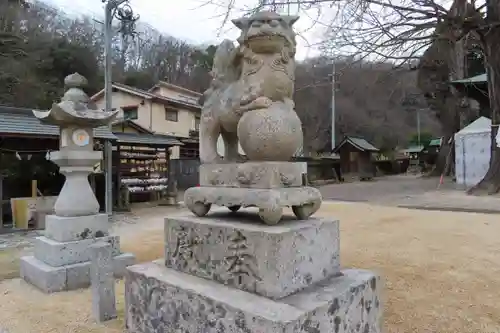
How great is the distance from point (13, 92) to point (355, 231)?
49.7 ft

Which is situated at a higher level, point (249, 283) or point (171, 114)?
point (171, 114)

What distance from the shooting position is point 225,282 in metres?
2.16

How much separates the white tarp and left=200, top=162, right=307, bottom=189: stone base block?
15.1 meters

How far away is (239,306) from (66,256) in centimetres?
316

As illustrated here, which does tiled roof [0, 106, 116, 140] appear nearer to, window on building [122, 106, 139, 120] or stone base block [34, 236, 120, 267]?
stone base block [34, 236, 120, 267]

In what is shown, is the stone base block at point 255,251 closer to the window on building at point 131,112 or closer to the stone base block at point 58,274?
the stone base block at point 58,274

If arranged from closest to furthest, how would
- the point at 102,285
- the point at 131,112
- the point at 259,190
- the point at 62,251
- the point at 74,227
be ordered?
the point at 259,190, the point at 102,285, the point at 62,251, the point at 74,227, the point at 131,112

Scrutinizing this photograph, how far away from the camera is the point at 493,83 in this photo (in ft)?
42.2

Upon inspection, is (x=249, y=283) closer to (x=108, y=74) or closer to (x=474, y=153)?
(x=108, y=74)

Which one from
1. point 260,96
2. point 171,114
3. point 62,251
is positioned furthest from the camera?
point 171,114

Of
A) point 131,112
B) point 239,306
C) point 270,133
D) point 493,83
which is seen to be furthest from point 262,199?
point 131,112

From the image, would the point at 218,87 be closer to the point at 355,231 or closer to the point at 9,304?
the point at 9,304

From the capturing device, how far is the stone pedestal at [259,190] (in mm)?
2092

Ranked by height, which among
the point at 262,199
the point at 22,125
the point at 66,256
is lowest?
the point at 66,256
